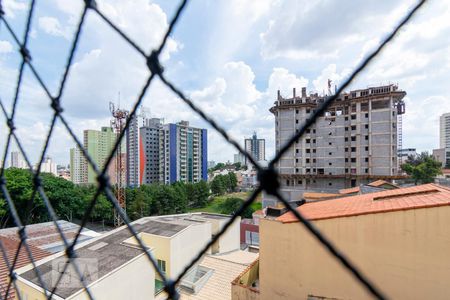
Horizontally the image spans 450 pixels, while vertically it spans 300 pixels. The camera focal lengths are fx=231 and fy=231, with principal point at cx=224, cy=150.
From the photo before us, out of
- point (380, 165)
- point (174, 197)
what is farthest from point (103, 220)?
point (380, 165)

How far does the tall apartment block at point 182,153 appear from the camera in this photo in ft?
78.5

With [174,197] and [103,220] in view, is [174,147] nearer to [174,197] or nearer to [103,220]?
[174,197]

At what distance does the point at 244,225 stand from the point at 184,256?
5037mm

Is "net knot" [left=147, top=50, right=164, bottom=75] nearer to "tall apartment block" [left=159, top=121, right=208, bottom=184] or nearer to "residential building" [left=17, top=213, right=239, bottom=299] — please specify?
"residential building" [left=17, top=213, right=239, bottom=299]

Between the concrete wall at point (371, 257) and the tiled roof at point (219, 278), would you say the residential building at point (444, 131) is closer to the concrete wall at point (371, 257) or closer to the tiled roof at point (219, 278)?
the tiled roof at point (219, 278)

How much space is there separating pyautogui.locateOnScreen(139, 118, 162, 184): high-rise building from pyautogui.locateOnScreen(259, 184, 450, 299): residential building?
21746 mm

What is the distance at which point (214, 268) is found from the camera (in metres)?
5.78

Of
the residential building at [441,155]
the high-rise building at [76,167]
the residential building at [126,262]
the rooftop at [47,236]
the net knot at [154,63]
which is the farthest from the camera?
the residential building at [441,155]

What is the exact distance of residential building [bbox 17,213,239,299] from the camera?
3391mm

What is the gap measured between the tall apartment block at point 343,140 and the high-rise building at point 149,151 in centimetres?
1342

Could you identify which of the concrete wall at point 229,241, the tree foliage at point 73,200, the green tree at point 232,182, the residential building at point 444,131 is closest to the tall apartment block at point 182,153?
the green tree at point 232,182

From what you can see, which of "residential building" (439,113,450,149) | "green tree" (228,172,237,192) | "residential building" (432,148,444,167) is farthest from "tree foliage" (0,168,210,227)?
"residential building" (439,113,450,149)

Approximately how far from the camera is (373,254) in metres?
2.21

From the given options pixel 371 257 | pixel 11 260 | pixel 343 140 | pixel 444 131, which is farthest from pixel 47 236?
pixel 444 131
